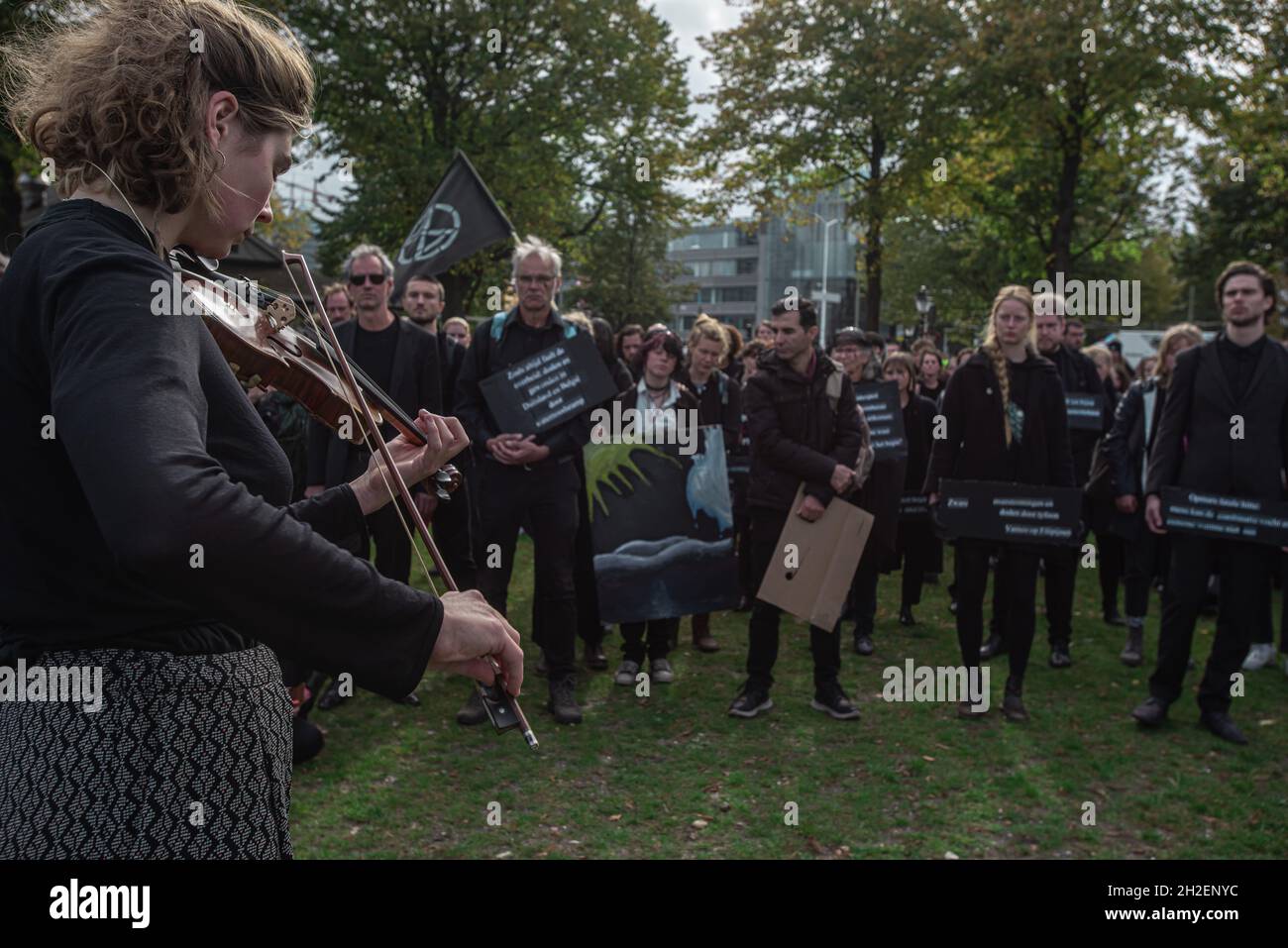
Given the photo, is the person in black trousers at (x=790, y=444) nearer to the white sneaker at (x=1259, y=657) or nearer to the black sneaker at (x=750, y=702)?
the black sneaker at (x=750, y=702)

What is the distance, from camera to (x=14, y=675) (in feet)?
4.70

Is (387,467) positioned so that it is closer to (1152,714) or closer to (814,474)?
(814,474)

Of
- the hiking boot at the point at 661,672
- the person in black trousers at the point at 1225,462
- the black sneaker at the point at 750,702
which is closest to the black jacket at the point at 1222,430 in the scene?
the person in black trousers at the point at 1225,462

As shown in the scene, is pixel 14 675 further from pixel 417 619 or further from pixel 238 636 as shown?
pixel 417 619

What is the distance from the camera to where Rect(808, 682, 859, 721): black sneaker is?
20.3 feet

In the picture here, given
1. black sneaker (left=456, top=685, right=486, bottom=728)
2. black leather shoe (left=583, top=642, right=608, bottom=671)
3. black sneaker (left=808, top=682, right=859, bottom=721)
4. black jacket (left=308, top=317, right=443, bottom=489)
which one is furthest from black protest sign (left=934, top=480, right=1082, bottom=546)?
black jacket (left=308, top=317, right=443, bottom=489)

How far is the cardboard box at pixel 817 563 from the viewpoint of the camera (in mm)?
6059

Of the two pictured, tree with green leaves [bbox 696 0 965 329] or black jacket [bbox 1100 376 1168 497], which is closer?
black jacket [bbox 1100 376 1168 497]

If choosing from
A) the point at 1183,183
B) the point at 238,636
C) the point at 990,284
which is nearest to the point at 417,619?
the point at 238,636

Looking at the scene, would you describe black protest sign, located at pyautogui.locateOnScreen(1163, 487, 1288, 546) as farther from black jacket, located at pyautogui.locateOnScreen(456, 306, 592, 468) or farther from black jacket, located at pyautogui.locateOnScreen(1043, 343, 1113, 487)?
black jacket, located at pyautogui.locateOnScreen(456, 306, 592, 468)

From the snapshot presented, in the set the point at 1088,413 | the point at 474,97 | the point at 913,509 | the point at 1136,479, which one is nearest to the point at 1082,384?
the point at 1088,413

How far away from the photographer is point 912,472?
923 centimetres

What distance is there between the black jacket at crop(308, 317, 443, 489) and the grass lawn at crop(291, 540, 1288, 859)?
146 cm
